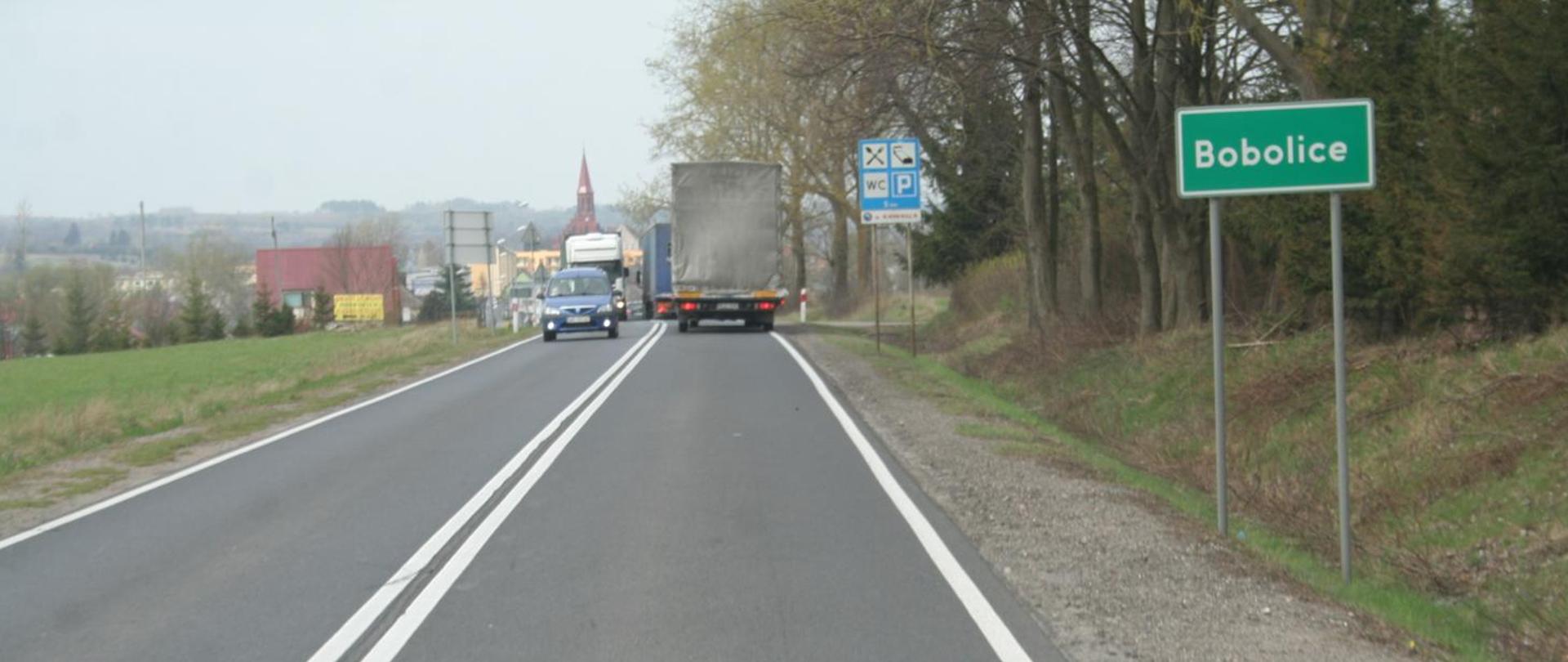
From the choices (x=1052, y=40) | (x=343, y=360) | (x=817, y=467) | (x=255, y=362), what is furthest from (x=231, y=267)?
(x=817, y=467)

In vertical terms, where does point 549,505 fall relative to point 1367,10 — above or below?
below

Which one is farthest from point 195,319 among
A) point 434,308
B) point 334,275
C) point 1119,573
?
point 1119,573

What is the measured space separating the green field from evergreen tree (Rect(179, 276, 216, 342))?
38490 mm

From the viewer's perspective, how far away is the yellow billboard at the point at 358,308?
101125 millimetres

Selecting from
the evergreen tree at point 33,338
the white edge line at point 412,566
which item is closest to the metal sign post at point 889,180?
the white edge line at point 412,566

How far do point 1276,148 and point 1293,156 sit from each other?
0.11 m

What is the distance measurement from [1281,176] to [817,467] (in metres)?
5.47

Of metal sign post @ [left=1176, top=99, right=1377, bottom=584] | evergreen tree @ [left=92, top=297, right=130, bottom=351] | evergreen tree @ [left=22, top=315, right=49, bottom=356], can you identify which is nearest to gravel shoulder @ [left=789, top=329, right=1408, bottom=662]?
metal sign post @ [left=1176, top=99, right=1377, bottom=584]

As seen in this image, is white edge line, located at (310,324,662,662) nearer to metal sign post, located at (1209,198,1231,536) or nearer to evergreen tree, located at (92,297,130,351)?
metal sign post, located at (1209,198,1231,536)

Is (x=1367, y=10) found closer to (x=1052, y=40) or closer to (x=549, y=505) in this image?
(x=1052, y=40)

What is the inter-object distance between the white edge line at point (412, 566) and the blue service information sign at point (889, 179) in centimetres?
1179

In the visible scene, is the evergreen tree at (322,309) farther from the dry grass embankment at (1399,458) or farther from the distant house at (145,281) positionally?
the dry grass embankment at (1399,458)

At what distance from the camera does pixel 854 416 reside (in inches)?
706

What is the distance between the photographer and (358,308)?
102438mm
